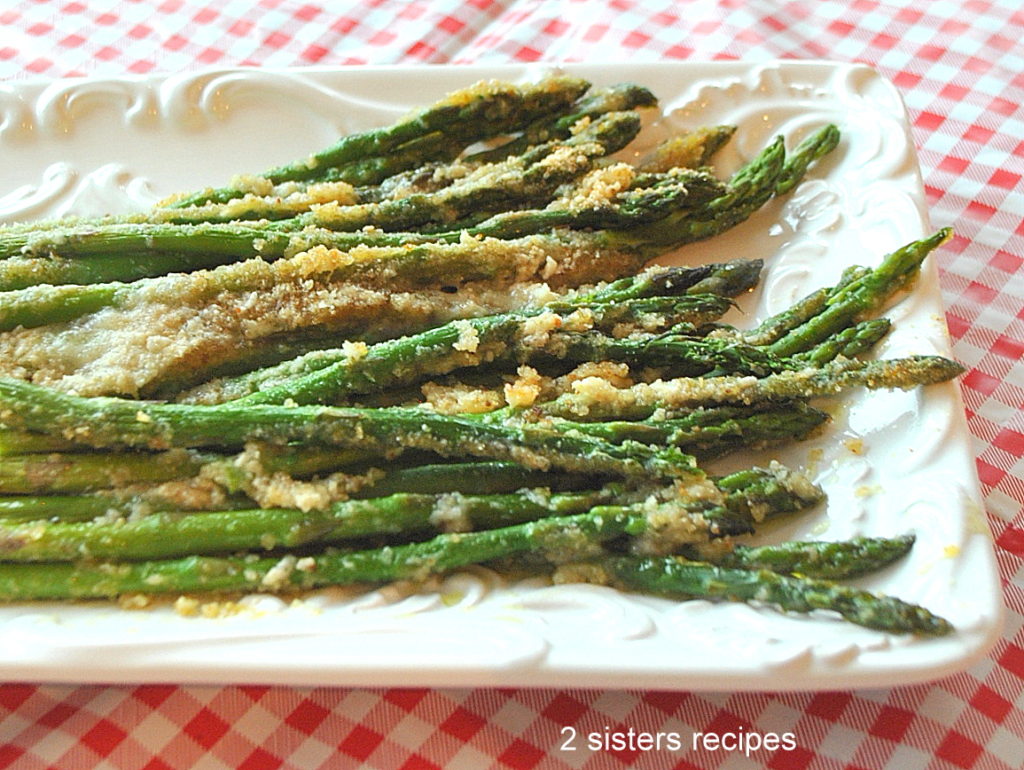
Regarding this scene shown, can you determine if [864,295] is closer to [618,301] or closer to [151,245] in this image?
[618,301]

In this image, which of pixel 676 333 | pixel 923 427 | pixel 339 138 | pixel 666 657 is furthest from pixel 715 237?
pixel 666 657

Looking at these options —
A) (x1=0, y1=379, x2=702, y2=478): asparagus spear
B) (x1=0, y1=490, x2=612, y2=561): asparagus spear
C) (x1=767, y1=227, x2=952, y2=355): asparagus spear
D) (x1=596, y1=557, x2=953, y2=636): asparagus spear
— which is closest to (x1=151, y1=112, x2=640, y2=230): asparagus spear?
(x1=0, y1=379, x2=702, y2=478): asparagus spear

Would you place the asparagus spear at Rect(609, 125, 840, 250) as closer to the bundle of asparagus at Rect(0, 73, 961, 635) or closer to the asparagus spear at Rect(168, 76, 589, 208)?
the bundle of asparagus at Rect(0, 73, 961, 635)

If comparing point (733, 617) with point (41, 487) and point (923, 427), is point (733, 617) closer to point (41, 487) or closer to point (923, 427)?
point (923, 427)

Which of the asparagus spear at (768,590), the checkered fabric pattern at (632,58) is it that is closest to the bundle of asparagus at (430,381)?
the asparagus spear at (768,590)

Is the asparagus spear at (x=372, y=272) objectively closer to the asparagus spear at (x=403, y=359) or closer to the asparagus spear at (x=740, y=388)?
the asparagus spear at (x=403, y=359)
